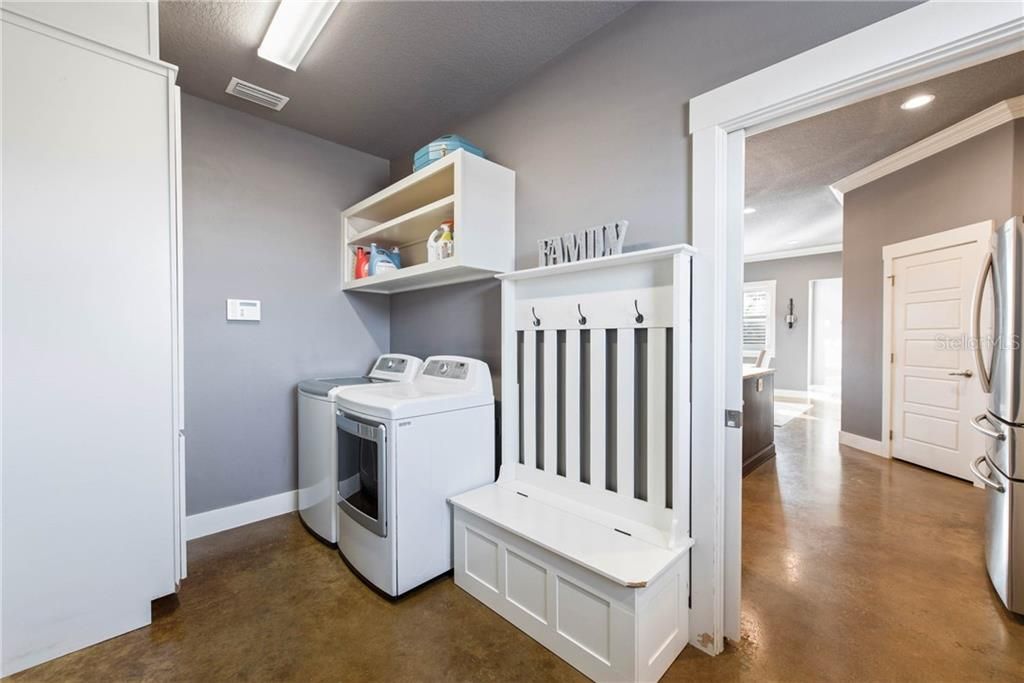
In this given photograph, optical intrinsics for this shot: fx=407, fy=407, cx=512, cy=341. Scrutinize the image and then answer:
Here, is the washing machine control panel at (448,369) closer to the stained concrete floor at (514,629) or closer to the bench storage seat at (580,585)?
the bench storage seat at (580,585)

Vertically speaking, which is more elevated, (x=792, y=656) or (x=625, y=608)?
(x=625, y=608)

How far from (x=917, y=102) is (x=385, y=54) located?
3.44 meters

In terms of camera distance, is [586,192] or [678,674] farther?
[586,192]

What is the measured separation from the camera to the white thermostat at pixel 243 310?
2502 mm

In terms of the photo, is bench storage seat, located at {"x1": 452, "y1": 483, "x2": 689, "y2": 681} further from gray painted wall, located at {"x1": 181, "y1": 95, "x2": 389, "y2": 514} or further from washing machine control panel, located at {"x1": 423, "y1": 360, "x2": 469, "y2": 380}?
gray painted wall, located at {"x1": 181, "y1": 95, "x2": 389, "y2": 514}

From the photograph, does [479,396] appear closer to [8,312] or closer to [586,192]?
[586,192]

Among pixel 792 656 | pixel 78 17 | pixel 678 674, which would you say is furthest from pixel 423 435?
pixel 78 17

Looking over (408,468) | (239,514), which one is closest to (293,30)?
(408,468)

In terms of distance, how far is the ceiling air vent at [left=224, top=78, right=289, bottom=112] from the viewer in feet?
7.38

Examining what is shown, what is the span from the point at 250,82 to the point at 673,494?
2919 mm

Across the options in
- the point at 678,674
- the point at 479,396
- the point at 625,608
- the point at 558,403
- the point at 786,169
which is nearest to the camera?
the point at 625,608

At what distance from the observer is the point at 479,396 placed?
6.95ft

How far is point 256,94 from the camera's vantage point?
2.33m

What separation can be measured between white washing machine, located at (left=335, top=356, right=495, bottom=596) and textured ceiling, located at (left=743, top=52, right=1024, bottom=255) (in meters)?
2.96
